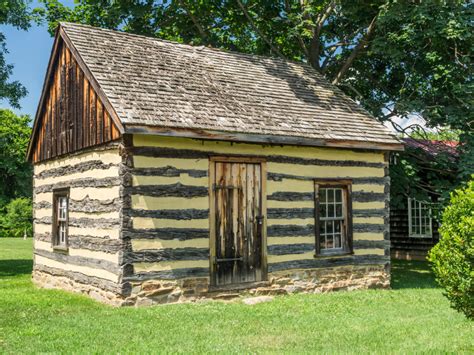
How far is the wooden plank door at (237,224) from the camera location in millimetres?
11641

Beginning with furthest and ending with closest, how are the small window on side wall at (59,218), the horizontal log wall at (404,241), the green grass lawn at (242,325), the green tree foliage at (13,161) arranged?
the green tree foliage at (13,161), the horizontal log wall at (404,241), the small window on side wall at (59,218), the green grass lawn at (242,325)

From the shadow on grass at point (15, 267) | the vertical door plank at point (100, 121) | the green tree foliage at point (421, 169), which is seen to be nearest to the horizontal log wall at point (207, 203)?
the vertical door plank at point (100, 121)

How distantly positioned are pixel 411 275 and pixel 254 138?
8030 mm

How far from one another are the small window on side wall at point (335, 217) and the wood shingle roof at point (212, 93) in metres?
1.13

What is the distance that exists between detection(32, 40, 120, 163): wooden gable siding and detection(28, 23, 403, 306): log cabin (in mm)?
52

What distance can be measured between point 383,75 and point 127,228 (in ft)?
42.7

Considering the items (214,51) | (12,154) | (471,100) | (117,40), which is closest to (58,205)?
(117,40)

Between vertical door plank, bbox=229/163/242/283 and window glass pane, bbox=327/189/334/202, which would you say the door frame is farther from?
window glass pane, bbox=327/189/334/202

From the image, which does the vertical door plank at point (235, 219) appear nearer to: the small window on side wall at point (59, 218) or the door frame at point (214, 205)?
the door frame at point (214, 205)

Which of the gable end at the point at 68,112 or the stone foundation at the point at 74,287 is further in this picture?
the gable end at the point at 68,112

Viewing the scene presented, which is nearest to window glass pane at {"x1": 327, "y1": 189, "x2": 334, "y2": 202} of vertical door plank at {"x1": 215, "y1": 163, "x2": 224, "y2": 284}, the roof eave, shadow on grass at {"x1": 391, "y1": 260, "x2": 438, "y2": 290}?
the roof eave

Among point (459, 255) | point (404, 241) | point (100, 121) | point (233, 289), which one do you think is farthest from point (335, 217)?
point (404, 241)

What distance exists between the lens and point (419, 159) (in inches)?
679

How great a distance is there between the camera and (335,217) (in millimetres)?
13391
